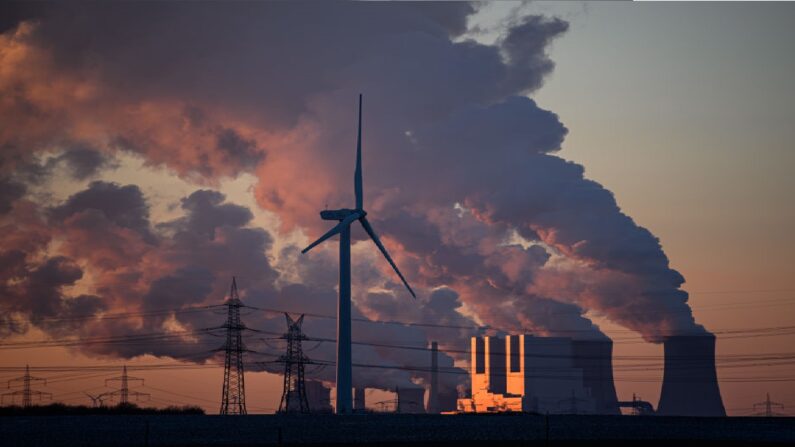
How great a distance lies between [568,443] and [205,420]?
29.2 meters

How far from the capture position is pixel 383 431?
232 feet

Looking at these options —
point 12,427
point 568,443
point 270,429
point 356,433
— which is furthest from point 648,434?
point 12,427

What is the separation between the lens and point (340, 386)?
11406cm

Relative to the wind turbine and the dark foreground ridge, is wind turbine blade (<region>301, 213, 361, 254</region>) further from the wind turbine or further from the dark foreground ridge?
the dark foreground ridge

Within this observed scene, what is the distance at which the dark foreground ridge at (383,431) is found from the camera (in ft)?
199

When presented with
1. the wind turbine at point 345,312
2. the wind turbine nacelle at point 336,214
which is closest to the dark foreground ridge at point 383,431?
the wind turbine at point 345,312

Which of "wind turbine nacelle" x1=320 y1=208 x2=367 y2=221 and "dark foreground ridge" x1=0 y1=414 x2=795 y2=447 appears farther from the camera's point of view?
"wind turbine nacelle" x1=320 y1=208 x2=367 y2=221

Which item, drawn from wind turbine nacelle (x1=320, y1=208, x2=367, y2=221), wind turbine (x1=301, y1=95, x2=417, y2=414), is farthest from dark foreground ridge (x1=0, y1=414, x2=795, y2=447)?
wind turbine nacelle (x1=320, y1=208, x2=367, y2=221)

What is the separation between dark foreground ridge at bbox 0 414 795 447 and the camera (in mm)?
60562

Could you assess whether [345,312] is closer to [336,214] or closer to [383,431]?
[336,214]

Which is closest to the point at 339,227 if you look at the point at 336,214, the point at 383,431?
the point at 336,214

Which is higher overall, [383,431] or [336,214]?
[336,214]

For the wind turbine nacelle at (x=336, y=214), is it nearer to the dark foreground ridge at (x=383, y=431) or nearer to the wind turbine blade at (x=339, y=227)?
the wind turbine blade at (x=339, y=227)

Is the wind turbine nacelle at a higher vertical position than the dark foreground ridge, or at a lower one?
higher
